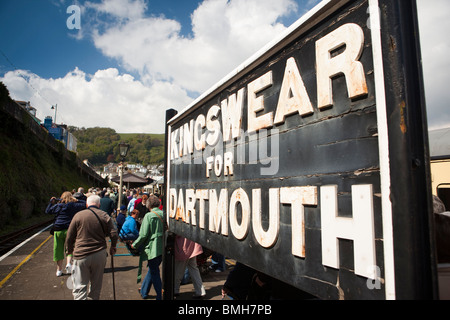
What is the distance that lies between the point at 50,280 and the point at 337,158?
7625mm

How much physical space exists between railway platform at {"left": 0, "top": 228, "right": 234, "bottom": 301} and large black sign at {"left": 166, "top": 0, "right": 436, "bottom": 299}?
14.5ft

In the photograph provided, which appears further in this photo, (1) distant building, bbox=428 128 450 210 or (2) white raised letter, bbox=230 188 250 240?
(1) distant building, bbox=428 128 450 210

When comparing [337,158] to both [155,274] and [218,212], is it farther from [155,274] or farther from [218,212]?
[155,274]

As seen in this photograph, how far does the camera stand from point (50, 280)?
6785mm

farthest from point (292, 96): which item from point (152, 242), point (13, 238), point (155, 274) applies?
point (13, 238)

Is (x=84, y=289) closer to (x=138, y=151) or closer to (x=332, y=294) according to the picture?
(x=332, y=294)

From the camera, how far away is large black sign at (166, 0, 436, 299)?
988 mm

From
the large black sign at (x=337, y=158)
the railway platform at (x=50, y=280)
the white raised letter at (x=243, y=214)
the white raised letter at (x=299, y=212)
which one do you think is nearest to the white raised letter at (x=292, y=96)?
the large black sign at (x=337, y=158)

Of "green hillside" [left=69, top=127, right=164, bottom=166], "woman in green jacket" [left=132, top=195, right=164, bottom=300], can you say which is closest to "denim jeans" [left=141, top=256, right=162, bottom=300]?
"woman in green jacket" [left=132, top=195, right=164, bottom=300]

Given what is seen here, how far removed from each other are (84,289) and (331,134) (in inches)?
191

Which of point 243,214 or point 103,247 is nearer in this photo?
point 243,214

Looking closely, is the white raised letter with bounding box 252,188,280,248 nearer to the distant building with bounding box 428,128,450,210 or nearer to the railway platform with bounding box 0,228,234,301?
the railway platform with bounding box 0,228,234,301

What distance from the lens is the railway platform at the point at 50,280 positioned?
5.85m

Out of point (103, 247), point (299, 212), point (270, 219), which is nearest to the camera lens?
point (299, 212)
